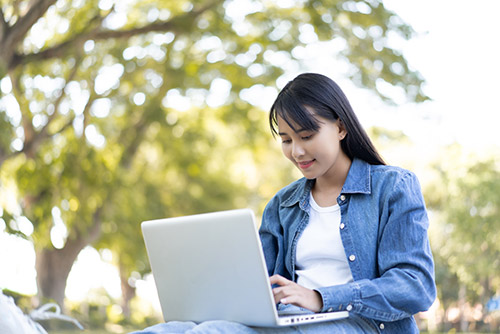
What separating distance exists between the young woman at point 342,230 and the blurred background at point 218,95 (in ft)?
16.2

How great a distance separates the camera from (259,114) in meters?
9.02

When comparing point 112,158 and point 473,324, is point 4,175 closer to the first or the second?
point 112,158

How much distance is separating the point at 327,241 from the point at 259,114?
24.0 feet

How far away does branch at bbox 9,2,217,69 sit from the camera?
688 centimetres

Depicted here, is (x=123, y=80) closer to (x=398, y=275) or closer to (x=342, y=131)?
(x=342, y=131)

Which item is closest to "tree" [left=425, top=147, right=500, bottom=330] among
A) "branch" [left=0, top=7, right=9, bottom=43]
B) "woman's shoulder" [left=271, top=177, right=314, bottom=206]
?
"branch" [left=0, top=7, right=9, bottom=43]

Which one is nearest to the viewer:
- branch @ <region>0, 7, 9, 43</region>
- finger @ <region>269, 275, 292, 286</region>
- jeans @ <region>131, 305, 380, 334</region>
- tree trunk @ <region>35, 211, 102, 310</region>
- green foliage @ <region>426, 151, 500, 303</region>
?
jeans @ <region>131, 305, 380, 334</region>

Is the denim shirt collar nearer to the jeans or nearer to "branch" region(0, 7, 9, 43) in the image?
the jeans

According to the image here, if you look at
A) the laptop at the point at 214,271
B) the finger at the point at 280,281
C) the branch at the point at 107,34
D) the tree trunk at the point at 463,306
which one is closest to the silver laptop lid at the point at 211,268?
the laptop at the point at 214,271

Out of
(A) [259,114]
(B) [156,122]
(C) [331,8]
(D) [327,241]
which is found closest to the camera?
(D) [327,241]

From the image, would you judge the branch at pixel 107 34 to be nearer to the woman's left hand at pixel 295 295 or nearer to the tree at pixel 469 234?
the tree at pixel 469 234

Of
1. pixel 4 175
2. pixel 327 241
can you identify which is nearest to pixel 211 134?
pixel 4 175

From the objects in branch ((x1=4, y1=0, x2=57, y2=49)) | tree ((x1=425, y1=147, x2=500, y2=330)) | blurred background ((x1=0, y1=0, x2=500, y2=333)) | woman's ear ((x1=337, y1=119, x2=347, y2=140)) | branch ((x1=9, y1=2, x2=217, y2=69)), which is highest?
branch ((x1=4, y1=0, x2=57, y2=49))

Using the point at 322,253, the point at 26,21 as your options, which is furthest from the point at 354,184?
the point at 26,21
